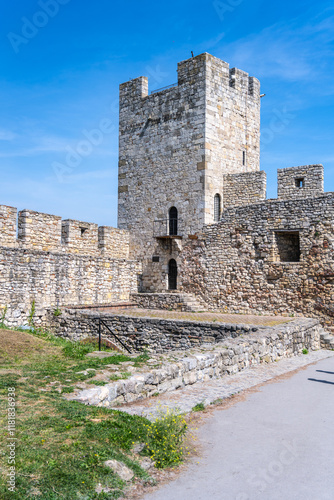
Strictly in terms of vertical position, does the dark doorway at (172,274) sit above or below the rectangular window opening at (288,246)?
below

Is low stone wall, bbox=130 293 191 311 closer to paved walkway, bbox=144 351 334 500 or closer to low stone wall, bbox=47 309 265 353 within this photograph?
low stone wall, bbox=47 309 265 353

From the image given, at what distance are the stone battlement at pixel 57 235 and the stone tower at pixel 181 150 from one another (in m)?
1.47

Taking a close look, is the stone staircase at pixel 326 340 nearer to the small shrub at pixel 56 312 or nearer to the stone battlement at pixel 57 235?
the small shrub at pixel 56 312

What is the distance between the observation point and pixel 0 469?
3535mm

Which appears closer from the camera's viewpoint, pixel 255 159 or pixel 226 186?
pixel 226 186

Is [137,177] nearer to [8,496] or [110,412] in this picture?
[110,412]

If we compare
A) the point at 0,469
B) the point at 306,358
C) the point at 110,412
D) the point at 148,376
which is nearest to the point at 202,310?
the point at 306,358

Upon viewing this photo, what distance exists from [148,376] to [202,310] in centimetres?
1093

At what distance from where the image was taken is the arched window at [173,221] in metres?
19.0

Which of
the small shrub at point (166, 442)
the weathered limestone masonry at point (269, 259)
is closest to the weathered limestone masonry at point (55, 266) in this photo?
the weathered limestone masonry at point (269, 259)

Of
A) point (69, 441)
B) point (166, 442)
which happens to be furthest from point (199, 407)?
point (69, 441)

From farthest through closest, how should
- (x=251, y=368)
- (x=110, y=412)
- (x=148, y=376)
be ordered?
(x=251, y=368) < (x=148, y=376) < (x=110, y=412)

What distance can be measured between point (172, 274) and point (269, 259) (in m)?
4.77

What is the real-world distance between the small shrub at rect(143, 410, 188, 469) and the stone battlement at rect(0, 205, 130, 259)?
476 inches
